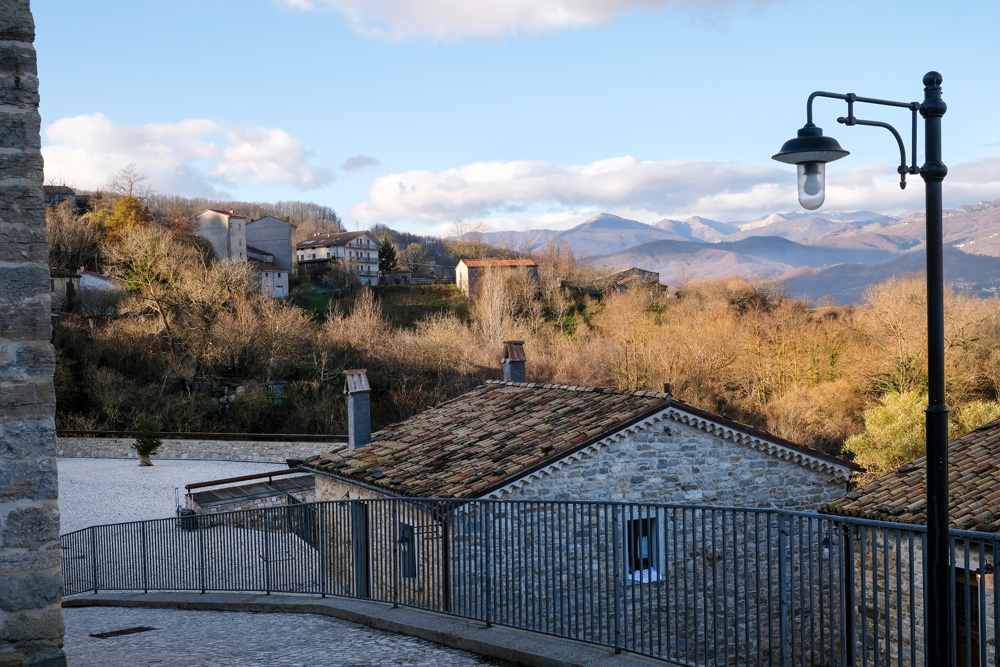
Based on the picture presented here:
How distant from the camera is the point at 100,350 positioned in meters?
43.4

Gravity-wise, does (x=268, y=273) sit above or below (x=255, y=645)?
above

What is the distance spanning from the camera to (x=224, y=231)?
75.7 meters

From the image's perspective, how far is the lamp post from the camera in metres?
4.65

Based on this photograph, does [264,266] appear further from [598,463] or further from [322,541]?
[322,541]

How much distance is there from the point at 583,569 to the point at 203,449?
3196 centimetres

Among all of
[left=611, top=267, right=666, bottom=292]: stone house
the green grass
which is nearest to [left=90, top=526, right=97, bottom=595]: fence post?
the green grass

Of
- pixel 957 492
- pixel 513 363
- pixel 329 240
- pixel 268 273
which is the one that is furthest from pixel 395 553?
pixel 329 240

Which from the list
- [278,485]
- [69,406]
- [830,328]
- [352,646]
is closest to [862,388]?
[830,328]

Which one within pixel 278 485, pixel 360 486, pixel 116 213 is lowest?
pixel 278 485

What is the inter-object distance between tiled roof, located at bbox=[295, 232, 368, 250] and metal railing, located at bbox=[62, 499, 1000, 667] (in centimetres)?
6913

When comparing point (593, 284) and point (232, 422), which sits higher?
point (593, 284)

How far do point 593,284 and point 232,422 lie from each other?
38.5 meters

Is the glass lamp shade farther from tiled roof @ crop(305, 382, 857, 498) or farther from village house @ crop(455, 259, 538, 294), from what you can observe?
village house @ crop(455, 259, 538, 294)

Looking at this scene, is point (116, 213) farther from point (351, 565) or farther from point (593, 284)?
point (351, 565)
